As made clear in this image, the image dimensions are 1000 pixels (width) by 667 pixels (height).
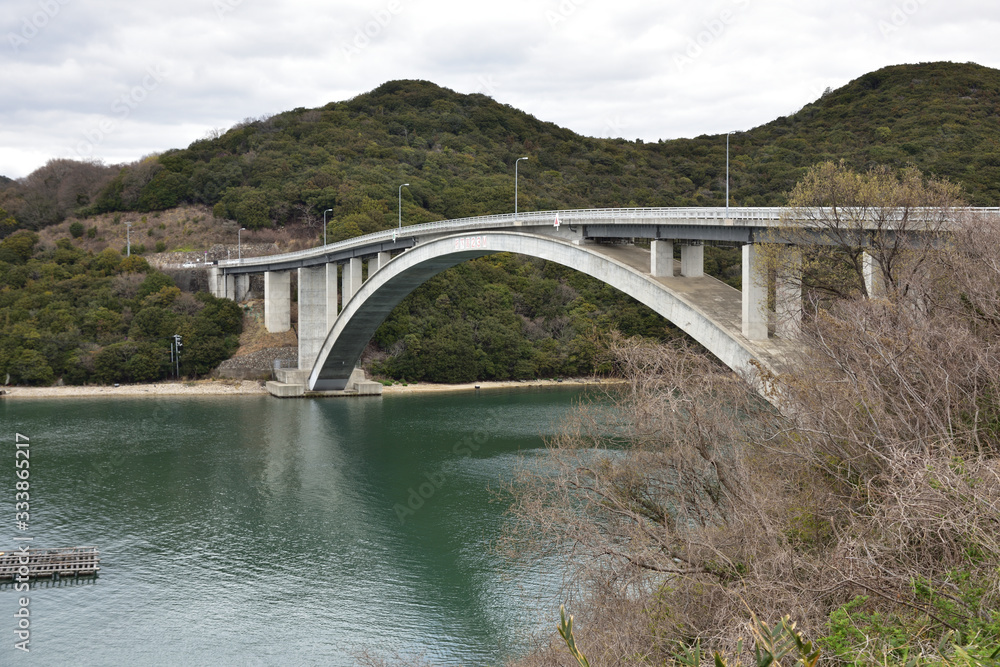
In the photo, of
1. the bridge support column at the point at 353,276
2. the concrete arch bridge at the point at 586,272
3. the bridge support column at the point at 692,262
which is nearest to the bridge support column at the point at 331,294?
the concrete arch bridge at the point at 586,272

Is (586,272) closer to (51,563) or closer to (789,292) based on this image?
(789,292)

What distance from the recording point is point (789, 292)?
19.3 meters

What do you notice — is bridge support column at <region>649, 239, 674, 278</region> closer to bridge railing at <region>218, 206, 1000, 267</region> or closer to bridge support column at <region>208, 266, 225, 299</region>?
bridge railing at <region>218, 206, 1000, 267</region>

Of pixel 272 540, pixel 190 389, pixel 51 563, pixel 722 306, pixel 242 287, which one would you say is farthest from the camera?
pixel 242 287

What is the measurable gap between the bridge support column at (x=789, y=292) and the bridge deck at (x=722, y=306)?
0.49 meters

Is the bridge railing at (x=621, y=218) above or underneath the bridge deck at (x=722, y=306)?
above

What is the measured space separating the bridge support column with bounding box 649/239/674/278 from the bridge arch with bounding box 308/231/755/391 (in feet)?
1.45

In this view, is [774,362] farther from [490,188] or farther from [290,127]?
[290,127]

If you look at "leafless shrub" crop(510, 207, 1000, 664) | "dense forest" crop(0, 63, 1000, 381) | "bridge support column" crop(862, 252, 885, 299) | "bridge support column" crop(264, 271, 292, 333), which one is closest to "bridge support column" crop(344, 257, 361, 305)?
"dense forest" crop(0, 63, 1000, 381)

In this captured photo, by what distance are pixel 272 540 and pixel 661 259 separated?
13.7m

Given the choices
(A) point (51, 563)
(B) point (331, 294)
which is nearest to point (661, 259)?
(A) point (51, 563)

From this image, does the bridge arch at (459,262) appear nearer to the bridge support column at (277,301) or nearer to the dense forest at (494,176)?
the bridge support column at (277,301)

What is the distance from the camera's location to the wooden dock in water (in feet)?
61.9

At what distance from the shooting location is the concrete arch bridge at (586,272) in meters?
20.2
